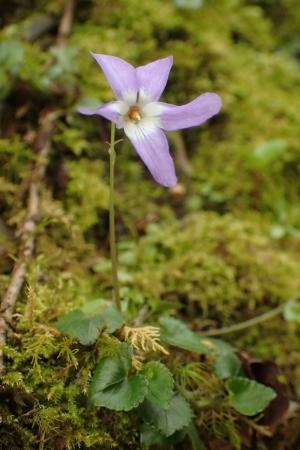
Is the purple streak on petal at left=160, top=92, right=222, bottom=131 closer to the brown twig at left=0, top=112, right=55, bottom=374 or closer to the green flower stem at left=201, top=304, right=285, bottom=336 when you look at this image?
the brown twig at left=0, top=112, right=55, bottom=374

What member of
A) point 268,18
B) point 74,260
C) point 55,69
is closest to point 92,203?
point 74,260

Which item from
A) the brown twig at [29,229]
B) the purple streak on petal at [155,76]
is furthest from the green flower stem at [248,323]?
the purple streak on petal at [155,76]

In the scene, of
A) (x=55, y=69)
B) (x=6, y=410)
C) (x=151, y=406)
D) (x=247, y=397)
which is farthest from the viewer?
(x=55, y=69)

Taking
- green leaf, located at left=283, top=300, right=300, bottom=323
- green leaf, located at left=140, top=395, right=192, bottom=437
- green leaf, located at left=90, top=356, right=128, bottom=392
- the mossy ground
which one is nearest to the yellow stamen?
Result: the mossy ground

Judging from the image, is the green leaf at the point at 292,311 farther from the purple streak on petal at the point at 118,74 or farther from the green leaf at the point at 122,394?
the purple streak on petal at the point at 118,74

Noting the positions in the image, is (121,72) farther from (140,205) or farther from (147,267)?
(140,205)

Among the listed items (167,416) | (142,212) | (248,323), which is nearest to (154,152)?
(167,416)

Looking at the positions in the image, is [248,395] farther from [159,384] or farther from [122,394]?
[122,394]
